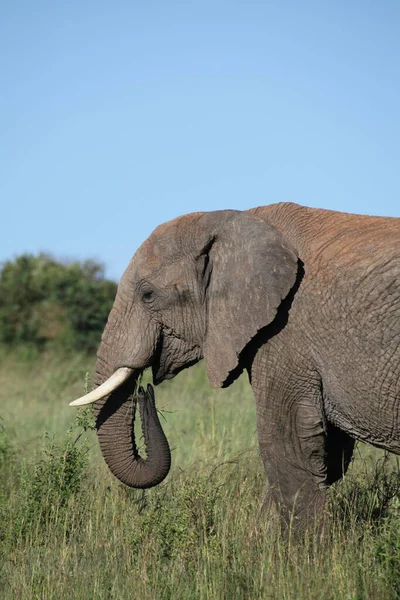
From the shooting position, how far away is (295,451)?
5.44 metres

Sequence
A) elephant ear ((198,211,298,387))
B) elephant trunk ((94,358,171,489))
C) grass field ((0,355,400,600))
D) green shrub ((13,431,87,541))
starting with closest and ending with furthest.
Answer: grass field ((0,355,400,600)), elephant ear ((198,211,298,387)), elephant trunk ((94,358,171,489)), green shrub ((13,431,87,541))

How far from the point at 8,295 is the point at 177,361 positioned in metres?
16.0

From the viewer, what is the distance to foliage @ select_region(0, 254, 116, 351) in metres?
19.8

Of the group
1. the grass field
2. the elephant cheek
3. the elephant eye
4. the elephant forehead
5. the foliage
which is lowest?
the grass field

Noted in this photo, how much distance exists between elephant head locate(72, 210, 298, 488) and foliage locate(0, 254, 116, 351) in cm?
1300

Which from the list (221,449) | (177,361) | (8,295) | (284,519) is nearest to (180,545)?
(284,519)

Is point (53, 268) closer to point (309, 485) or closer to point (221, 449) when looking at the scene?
point (221, 449)

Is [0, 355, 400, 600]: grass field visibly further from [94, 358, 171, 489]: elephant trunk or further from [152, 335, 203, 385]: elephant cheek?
[152, 335, 203, 385]: elephant cheek

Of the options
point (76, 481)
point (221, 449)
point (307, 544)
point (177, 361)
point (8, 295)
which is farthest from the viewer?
point (8, 295)

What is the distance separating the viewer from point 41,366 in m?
16.9

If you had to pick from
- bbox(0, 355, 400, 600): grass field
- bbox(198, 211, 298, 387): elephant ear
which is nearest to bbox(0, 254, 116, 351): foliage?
bbox(0, 355, 400, 600): grass field

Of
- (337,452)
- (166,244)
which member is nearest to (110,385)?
→ (166,244)

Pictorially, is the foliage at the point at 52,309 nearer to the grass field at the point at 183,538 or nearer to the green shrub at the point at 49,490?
the grass field at the point at 183,538

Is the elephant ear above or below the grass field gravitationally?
above
